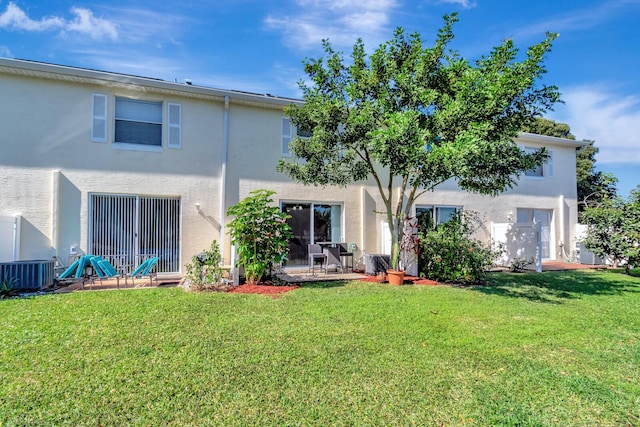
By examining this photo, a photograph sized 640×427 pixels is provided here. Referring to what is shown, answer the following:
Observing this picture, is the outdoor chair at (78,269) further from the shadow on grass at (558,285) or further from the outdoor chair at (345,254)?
the shadow on grass at (558,285)

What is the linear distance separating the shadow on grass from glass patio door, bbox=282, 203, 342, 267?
5.27m

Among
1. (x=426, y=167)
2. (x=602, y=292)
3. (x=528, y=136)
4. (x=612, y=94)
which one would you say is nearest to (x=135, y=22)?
(x=426, y=167)

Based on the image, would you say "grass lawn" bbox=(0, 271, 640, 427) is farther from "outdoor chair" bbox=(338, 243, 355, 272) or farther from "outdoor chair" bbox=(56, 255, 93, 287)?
"outdoor chair" bbox=(338, 243, 355, 272)

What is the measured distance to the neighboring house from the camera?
9.28 metres

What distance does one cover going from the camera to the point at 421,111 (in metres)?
8.68

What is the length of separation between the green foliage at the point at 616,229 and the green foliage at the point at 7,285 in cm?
1816

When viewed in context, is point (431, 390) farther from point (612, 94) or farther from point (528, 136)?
point (612, 94)

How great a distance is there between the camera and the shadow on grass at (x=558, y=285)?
8523 mm

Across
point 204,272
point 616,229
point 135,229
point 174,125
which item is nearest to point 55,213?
point 135,229

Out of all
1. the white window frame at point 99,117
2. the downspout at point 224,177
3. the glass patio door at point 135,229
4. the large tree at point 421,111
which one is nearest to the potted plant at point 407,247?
the large tree at point 421,111

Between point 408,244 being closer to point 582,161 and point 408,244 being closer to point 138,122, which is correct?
point 138,122

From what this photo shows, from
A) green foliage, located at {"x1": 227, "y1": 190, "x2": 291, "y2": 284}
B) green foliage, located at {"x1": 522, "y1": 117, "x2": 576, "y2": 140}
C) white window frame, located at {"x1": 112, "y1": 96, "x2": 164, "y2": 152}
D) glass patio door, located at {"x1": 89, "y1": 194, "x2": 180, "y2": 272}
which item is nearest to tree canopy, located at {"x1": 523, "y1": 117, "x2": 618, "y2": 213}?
green foliage, located at {"x1": 522, "y1": 117, "x2": 576, "y2": 140}

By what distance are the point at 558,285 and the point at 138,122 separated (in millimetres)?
13323

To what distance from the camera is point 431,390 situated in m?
3.64
